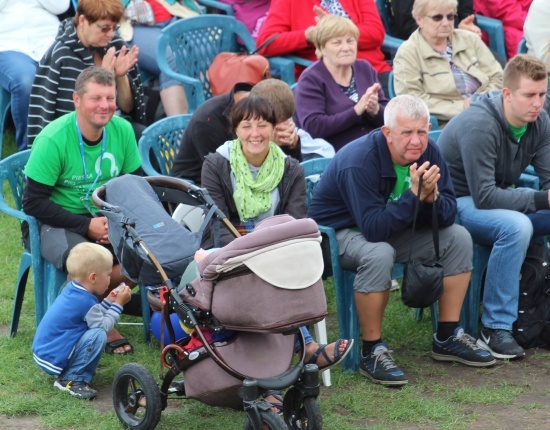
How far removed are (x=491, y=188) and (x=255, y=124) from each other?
135 centimetres

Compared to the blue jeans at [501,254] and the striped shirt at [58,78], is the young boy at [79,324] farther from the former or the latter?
the blue jeans at [501,254]

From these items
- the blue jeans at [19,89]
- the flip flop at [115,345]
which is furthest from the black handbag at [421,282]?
the blue jeans at [19,89]

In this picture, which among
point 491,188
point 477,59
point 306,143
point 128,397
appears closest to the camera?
point 128,397

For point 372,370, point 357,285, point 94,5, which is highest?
point 94,5

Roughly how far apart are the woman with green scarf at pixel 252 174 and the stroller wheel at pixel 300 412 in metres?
1.20

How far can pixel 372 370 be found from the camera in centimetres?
579

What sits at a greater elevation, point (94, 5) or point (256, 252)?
point (94, 5)

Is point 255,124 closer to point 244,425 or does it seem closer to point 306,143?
point 306,143

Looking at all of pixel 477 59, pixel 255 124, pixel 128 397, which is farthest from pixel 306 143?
pixel 128 397

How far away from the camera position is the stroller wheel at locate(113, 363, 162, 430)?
497 cm

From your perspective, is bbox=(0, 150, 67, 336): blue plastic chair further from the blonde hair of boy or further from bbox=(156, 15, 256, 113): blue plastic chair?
bbox=(156, 15, 256, 113): blue plastic chair

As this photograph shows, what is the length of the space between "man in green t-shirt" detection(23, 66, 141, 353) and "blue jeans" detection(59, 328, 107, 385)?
0.50 m

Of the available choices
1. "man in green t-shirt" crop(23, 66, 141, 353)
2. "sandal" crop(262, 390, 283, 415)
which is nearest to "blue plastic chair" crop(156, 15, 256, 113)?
"man in green t-shirt" crop(23, 66, 141, 353)

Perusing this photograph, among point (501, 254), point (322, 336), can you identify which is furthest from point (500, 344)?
point (322, 336)
